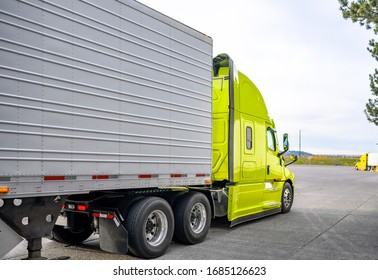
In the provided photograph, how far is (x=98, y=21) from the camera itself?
5547 millimetres

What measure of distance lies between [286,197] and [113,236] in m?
6.80

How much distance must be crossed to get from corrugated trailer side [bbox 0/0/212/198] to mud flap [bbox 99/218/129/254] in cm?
63

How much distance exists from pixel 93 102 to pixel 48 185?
48.8 inches

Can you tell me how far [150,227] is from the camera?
6.47m

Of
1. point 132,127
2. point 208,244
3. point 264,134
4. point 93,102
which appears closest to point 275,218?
point 264,134

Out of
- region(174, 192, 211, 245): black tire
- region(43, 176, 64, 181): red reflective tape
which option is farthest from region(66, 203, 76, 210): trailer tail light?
region(174, 192, 211, 245): black tire

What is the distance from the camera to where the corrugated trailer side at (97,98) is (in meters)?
4.59

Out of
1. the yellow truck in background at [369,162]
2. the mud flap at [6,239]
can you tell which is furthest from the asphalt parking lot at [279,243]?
the yellow truck in background at [369,162]

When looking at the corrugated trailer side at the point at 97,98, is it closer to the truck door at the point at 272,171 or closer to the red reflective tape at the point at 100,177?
the red reflective tape at the point at 100,177

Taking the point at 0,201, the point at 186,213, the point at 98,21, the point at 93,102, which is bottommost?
the point at 186,213

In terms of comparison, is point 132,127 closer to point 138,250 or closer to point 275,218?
point 138,250

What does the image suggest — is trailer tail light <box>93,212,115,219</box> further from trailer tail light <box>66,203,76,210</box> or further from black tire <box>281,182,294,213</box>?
black tire <box>281,182,294,213</box>

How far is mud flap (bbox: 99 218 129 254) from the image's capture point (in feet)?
19.3

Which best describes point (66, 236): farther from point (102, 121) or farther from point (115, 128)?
point (102, 121)
